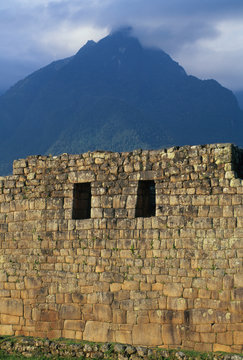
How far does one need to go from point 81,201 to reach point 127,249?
2.21 metres

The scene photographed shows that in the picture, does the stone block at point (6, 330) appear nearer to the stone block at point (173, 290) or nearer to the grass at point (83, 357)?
the grass at point (83, 357)

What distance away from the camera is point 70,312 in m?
14.0

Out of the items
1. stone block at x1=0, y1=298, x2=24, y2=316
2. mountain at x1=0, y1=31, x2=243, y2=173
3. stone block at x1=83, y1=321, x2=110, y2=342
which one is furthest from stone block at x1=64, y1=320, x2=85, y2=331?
mountain at x1=0, y1=31, x2=243, y2=173

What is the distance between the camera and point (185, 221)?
1260 centimetres

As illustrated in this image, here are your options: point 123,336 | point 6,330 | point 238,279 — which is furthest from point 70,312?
point 238,279

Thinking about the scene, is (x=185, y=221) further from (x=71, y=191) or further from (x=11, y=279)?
(x=11, y=279)

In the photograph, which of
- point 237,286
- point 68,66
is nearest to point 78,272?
point 237,286

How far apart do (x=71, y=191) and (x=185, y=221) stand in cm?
341

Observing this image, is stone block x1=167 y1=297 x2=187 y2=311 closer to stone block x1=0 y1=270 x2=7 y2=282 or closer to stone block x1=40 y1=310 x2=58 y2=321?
stone block x1=40 y1=310 x2=58 y2=321

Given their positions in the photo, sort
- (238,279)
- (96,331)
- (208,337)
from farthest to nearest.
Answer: (96,331) → (208,337) → (238,279)

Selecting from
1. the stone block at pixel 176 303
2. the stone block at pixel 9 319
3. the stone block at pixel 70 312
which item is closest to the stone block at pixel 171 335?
the stone block at pixel 176 303

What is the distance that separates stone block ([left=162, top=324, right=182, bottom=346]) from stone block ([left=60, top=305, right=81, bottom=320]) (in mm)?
2426

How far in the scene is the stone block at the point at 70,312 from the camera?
45.6 ft

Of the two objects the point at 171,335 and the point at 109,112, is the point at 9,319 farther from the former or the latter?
the point at 109,112
